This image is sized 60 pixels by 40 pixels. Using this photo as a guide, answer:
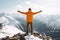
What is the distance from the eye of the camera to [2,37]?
28.3m

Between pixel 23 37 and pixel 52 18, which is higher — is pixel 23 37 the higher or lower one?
the lower one

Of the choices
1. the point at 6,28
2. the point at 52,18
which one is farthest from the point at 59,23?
the point at 6,28

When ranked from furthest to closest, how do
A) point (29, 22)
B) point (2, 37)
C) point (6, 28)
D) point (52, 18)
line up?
point (52, 18) < point (6, 28) < point (2, 37) < point (29, 22)

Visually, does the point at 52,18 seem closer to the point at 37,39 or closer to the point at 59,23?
the point at 59,23

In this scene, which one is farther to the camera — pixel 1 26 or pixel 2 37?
pixel 1 26

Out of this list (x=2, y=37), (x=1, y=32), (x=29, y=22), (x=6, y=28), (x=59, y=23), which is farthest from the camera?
(x=59, y=23)

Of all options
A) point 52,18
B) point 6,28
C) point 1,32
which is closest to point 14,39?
point 1,32

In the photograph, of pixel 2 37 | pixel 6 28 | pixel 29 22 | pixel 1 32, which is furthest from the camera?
pixel 6 28

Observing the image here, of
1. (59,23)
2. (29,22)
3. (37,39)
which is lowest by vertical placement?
(37,39)

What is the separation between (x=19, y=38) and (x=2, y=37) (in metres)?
2.68

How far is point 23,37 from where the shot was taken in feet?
85.3

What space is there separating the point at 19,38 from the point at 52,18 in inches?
6470

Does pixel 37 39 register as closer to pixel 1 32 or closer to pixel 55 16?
pixel 1 32

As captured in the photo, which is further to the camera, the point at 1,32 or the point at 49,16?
the point at 49,16
